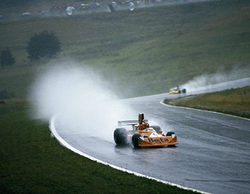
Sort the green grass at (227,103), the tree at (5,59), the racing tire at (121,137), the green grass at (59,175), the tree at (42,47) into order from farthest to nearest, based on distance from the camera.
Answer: the tree at (42,47) < the tree at (5,59) < the green grass at (227,103) < the racing tire at (121,137) < the green grass at (59,175)

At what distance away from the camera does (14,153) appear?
14781mm

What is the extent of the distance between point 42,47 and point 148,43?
125 ft

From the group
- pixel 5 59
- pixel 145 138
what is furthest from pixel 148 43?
pixel 145 138

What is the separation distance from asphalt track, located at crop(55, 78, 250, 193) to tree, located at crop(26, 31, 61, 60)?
117m

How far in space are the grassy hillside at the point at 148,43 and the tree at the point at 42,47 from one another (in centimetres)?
326

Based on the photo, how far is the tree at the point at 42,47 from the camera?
136m

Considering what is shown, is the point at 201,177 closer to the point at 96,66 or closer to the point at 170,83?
the point at 170,83

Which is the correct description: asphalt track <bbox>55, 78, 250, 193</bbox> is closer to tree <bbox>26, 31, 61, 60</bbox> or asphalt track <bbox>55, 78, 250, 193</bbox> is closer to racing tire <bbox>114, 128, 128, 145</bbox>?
racing tire <bbox>114, 128, 128, 145</bbox>

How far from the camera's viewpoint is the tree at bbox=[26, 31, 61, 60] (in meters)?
Answer: 136

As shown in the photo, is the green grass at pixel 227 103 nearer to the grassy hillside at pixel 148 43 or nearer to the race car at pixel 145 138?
the race car at pixel 145 138

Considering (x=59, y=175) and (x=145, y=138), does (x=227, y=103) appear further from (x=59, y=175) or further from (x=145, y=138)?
(x=59, y=175)

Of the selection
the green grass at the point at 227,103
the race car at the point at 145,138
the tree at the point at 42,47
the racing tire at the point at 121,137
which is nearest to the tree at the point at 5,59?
the tree at the point at 42,47

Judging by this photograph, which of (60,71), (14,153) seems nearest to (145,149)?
(14,153)

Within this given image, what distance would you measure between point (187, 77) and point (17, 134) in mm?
69098
